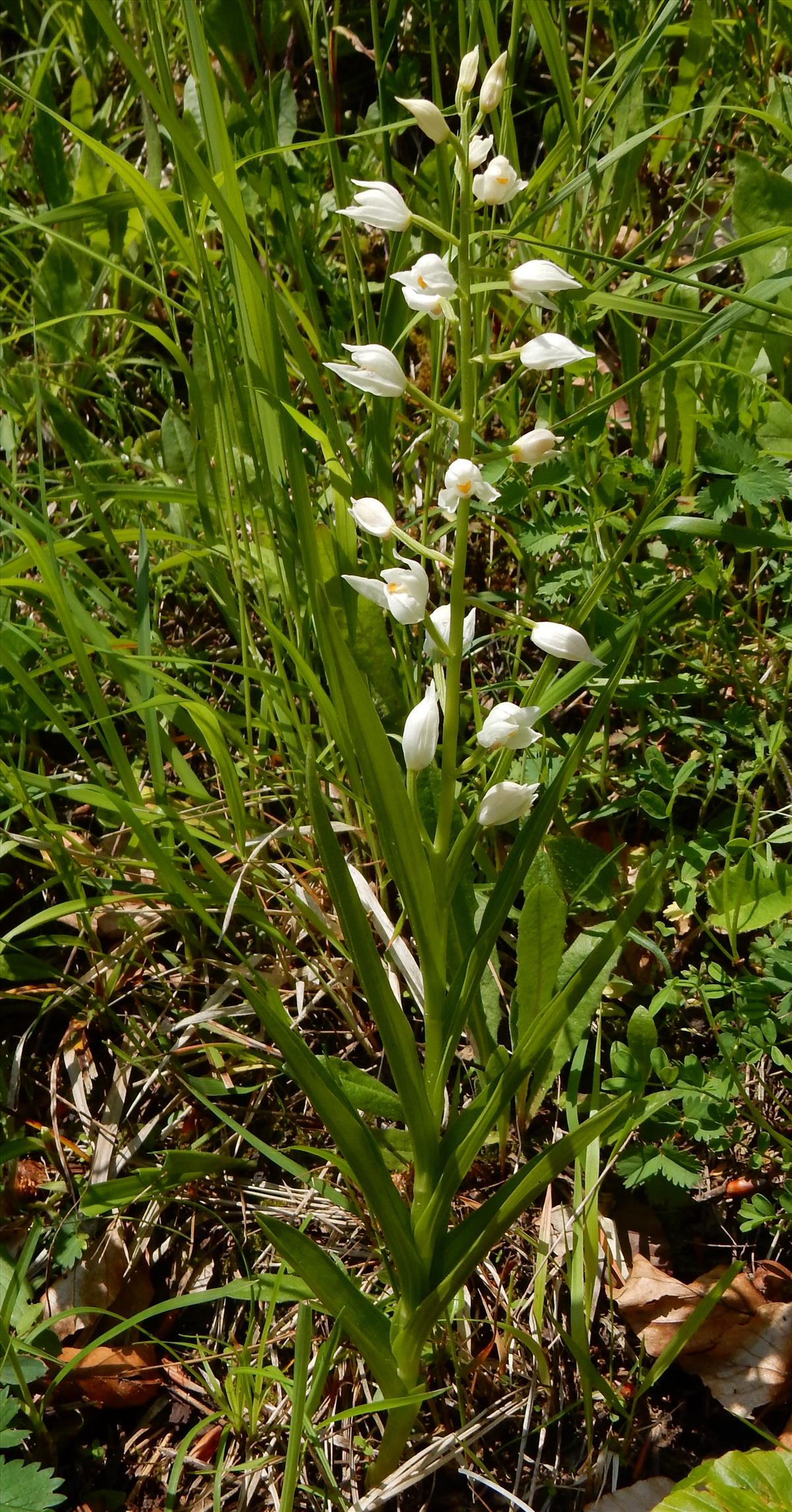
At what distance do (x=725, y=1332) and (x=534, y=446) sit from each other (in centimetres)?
144

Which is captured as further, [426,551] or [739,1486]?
[426,551]

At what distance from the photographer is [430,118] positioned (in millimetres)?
1488

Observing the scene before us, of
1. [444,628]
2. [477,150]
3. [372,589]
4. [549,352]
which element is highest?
[477,150]

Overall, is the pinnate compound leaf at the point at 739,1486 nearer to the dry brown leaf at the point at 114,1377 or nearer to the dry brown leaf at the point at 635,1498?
the dry brown leaf at the point at 635,1498

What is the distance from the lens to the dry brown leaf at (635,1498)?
172 cm

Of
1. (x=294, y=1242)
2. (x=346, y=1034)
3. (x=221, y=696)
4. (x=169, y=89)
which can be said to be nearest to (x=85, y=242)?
(x=169, y=89)

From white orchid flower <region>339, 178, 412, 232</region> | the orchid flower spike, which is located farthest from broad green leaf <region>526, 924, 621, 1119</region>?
white orchid flower <region>339, 178, 412, 232</region>

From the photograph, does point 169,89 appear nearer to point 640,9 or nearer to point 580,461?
point 580,461

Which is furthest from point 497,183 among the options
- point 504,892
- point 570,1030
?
point 570,1030

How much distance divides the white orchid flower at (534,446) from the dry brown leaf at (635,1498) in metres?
1.51

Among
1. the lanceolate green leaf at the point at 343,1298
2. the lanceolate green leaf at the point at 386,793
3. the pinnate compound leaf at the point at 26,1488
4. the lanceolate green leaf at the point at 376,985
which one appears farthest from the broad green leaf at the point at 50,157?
the pinnate compound leaf at the point at 26,1488

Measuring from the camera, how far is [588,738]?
170cm

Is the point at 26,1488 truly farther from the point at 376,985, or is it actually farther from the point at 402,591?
the point at 402,591

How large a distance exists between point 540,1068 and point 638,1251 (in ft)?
1.12
